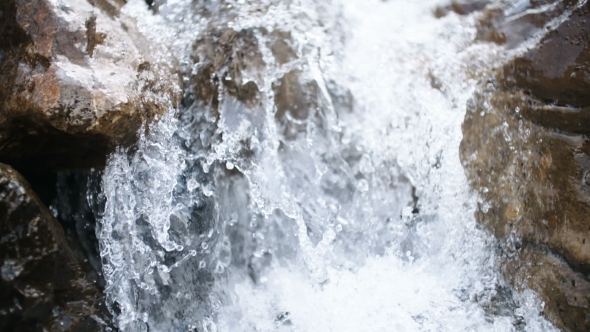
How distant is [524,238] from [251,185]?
59.7 inches

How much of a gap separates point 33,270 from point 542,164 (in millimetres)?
2410

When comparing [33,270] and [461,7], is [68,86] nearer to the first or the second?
[33,270]

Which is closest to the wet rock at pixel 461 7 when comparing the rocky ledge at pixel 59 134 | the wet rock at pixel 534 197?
the wet rock at pixel 534 197

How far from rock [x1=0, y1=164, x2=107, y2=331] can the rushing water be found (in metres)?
0.42

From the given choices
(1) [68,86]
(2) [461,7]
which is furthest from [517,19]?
(1) [68,86]

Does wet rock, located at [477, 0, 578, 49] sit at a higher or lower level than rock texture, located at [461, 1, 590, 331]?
higher

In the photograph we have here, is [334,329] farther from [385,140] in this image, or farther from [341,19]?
[341,19]

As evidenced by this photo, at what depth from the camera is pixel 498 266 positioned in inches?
103

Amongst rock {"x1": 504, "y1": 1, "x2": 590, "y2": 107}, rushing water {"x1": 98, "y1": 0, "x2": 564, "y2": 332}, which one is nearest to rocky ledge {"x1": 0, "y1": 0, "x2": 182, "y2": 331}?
rushing water {"x1": 98, "y1": 0, "x2": 564, "y2": 332}

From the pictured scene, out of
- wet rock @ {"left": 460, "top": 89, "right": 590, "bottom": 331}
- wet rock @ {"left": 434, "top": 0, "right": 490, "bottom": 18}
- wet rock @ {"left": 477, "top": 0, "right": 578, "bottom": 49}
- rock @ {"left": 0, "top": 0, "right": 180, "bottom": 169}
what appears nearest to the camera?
rock @ {"left": 0, "top": 0, "right": 180, "bottom": 169}

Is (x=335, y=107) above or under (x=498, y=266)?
above

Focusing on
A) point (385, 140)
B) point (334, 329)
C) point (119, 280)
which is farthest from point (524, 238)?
point (119, 280)

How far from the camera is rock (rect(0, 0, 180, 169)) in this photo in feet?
6.67

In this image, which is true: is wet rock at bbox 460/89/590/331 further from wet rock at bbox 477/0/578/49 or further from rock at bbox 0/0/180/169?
rock at bbox 0/0/180/169
